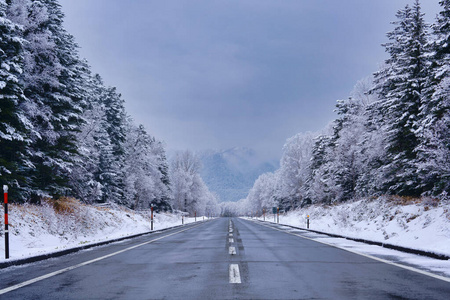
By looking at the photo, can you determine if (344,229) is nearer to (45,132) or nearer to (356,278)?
(356,278)

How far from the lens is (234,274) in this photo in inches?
296

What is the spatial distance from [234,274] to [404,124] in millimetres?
18370

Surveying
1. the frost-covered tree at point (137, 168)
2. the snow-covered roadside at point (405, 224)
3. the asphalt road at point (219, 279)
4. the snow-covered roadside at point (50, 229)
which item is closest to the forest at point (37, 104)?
the snow-covered roadside at point (50, 229)

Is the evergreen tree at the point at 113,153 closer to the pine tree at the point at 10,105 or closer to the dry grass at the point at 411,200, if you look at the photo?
the pine tree at the point at 10,105

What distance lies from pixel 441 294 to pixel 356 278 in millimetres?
1749

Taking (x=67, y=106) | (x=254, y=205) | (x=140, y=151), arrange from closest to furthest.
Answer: (x=67, y=106) → (x=140, y=151) → (x=254, y=205)

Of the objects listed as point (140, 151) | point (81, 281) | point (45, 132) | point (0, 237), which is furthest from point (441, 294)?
point (140, 151)

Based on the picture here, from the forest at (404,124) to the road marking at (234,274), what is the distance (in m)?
10.9

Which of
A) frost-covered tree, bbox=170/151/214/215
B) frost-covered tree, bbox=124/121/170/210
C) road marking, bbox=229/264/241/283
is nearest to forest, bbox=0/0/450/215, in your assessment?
frost-covered tree, bbox=124/121/170/210

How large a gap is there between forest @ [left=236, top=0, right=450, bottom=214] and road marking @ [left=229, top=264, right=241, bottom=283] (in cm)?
1094

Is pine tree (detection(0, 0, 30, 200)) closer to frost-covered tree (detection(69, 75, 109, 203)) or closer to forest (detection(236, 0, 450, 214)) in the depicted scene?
frost-covered tree (detection(69, 75, 109, 203))

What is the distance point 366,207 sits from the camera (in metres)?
26.6

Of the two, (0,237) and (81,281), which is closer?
(81,281)

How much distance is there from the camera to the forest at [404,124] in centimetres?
1605
